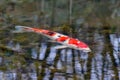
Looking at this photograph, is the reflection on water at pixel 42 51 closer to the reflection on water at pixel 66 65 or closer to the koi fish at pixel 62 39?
the reflection on water at pixel 66 65

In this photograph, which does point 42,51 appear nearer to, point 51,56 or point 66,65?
point 51,56

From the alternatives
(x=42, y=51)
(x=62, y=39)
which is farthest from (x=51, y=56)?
(x=62, y=39)

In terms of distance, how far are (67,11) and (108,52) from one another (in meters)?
0.84

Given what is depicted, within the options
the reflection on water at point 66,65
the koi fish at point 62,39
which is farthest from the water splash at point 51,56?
the koi fish at point 62,39

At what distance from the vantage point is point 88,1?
12.0 feet

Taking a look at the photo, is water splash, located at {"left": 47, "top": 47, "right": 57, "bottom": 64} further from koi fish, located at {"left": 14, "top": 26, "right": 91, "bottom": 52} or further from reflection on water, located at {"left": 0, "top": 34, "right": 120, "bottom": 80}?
koi fish, located at {"left": 14, "top": 26, "right": 91, "bottom": 52}

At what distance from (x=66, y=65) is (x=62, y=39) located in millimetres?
253

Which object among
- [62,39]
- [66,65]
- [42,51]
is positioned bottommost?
[66,65]

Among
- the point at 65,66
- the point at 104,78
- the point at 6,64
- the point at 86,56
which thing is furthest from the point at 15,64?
the point at 104,78

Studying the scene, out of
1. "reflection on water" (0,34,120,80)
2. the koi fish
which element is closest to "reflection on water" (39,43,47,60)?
"reflection on water" (0,34,120,80)

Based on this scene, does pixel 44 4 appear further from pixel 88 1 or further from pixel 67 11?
pixel 88 1

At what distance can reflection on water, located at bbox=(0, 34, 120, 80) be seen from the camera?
9.88 feet

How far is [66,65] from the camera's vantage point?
10.0 ft

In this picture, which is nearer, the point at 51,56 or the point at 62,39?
the point at 62,39
